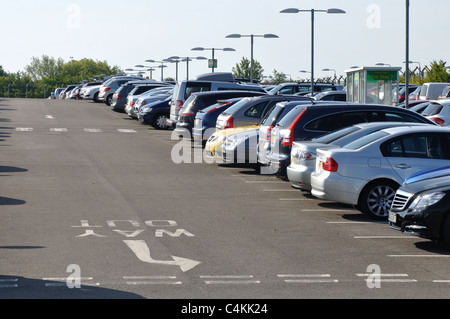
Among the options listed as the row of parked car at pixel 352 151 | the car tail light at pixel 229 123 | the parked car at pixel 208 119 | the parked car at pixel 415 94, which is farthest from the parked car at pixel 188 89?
the parked car at pixel 415 94

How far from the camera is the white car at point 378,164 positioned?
13859 mm

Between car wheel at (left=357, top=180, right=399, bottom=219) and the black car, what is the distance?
2.09 metres

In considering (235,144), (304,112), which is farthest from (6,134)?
(304,112)

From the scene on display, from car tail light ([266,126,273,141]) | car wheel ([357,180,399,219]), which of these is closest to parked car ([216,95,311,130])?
car tail light ([266,126,273,141])

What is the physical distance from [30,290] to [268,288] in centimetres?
232

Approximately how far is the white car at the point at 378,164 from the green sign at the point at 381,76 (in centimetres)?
1790

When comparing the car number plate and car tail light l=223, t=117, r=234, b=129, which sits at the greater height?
car tail light l=223, t=117, r=234, b=129

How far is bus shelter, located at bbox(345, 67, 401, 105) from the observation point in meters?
31.7

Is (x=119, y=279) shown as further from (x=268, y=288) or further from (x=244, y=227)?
(x=244, y=227)

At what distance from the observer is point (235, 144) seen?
20.2 meters

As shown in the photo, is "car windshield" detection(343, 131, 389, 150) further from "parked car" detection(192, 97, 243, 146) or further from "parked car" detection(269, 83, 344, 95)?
"parked car" detection(269, 83, 344, 95)

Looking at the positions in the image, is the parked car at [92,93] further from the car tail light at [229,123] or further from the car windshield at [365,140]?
the car windshield at [365,140]

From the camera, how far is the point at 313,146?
14.9m

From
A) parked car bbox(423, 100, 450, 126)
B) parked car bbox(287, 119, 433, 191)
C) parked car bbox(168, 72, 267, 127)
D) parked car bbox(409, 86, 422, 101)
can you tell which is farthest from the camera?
parked car bbox(409, 86, 422, 101)
